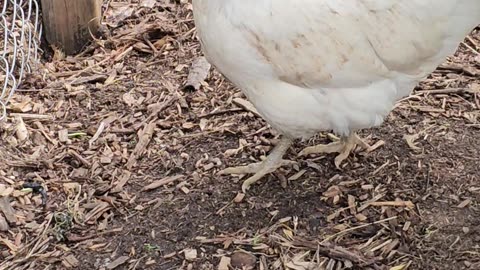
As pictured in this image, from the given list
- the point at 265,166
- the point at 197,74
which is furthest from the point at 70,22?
the point at 265,166

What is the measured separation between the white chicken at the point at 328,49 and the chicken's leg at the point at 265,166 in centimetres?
36

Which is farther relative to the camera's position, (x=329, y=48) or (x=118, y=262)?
(x=118, y=262)

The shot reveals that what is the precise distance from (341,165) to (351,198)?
0.76 feet

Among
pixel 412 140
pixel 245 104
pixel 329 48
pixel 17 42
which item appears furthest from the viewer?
pixel 17 42

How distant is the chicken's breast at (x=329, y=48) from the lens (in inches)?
115

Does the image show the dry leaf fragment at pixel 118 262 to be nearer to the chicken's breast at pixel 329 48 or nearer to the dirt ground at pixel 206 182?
the dirt ground at pixel 206 182

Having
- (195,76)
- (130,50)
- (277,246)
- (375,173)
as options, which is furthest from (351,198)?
(130,50)

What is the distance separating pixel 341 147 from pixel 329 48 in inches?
31.3

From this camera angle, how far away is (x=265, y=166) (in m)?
3.55

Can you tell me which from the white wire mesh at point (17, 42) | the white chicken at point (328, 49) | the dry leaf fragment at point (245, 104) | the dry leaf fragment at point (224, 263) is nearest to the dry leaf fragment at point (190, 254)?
the dry leaf fragment at point (224, 263)

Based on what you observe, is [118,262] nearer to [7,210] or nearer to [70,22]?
[7,210]

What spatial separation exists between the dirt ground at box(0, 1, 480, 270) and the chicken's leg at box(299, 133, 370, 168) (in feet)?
0.12

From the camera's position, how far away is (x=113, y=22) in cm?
458

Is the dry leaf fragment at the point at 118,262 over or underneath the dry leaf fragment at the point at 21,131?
underneath
